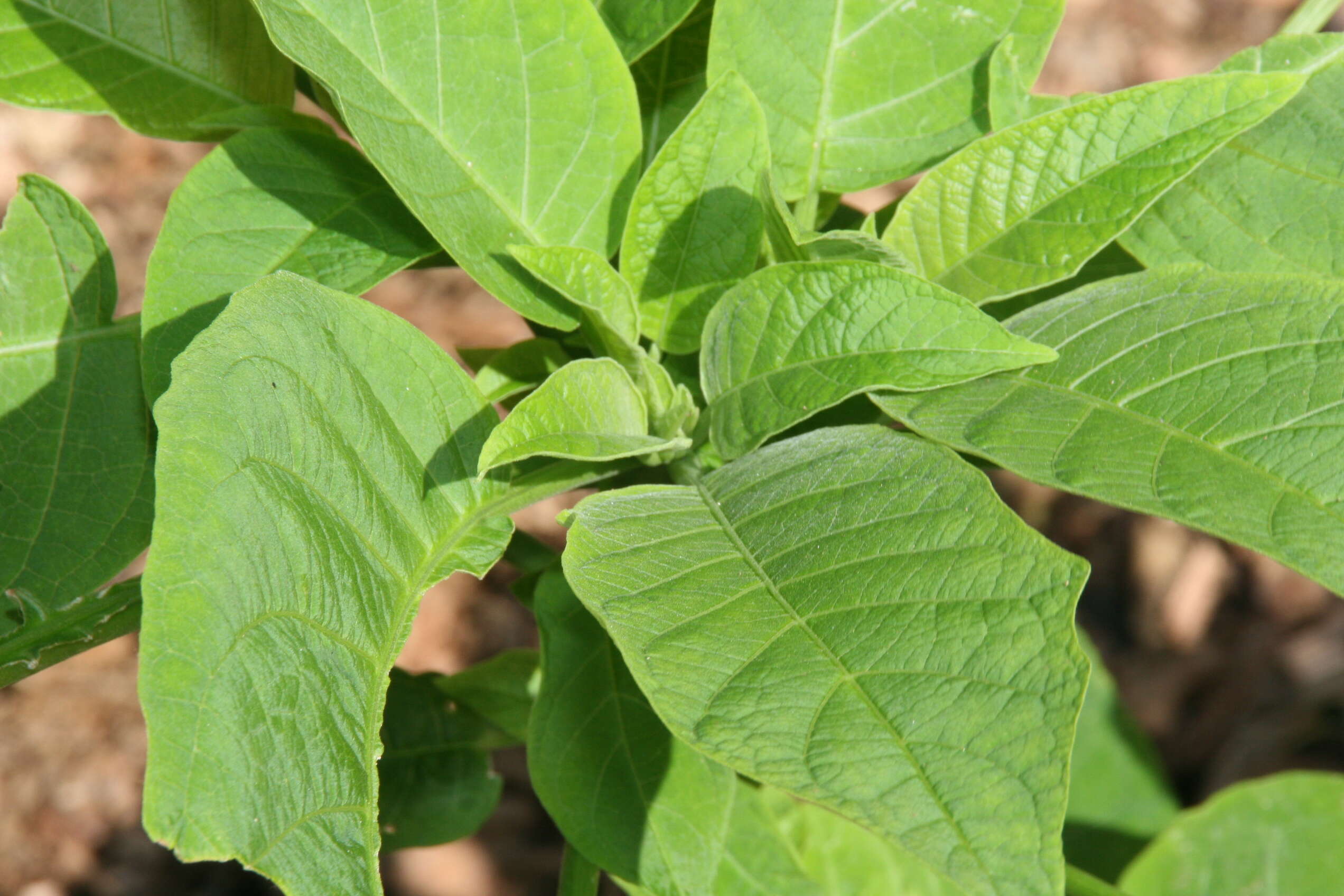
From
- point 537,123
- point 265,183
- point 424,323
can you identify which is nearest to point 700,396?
point 537,123

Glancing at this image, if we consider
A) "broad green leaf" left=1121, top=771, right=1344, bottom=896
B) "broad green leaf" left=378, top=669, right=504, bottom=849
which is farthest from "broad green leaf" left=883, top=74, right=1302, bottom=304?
"broad green leaf" left=1121, top=771, right=1344, bottom=896

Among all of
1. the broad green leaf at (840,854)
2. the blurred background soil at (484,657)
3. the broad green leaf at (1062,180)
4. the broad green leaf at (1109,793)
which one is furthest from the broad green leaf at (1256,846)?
the broad green leaf at (1062,180)

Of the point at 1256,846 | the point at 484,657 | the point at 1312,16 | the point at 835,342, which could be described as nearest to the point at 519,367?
the point at 835,342

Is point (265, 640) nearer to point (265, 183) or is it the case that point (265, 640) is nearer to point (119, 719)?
point (265, 183)

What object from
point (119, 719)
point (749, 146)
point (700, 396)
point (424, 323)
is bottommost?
point (119, 719)

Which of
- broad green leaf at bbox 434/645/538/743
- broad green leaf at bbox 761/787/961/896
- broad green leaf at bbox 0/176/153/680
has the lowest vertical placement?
broad green leaf at bbox 761/787/961/896

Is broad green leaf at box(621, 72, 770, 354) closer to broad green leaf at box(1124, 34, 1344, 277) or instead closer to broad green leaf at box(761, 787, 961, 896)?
broad green leaf at box(1124, 34, 1344, 277)

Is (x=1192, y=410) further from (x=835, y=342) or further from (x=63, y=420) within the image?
(x=63, y=420)
